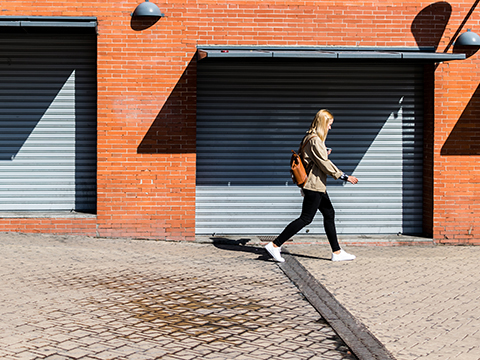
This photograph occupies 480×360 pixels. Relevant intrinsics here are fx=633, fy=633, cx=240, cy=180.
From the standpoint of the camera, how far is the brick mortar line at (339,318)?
514 centimetres

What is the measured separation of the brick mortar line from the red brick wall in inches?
107

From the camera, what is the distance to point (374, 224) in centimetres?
1080

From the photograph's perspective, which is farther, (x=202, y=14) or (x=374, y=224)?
(x=374, y=224)

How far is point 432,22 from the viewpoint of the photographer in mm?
10305

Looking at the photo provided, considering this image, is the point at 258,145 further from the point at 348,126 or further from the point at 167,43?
the point at 167,43

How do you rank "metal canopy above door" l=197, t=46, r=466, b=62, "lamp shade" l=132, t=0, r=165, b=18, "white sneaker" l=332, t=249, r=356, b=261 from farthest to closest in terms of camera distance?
"lamp shade" l=132, t=0, r=165, b=18 → "metal canopy above door" l=197, t=46, r=466, b=62 → "white sneaker" l=332, t=249, r=356, b=261

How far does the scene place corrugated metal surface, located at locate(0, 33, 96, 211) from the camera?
33.8 ft

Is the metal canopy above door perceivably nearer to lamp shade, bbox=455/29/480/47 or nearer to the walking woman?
lamp shade, bbox=455/29/480/47

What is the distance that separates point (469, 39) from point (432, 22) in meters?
0.66

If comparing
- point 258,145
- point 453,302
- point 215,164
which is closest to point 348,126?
point 258,145

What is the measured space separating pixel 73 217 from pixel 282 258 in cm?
346

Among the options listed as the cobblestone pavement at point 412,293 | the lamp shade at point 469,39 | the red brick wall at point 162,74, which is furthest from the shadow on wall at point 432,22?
the cobblestone pavement at point 412,293

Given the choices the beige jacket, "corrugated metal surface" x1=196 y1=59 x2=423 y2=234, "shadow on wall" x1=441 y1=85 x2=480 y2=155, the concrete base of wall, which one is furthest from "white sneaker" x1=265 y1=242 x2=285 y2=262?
"shadow on wall" x1=441 y1=85 x2=480 y2=155

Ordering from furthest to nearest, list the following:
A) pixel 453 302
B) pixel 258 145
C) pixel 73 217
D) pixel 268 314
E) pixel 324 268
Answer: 1. pixel 258 145
2. pixel 73 217
3. pixel 324 268
4. pixel 453 302
5. pixel 268 314
